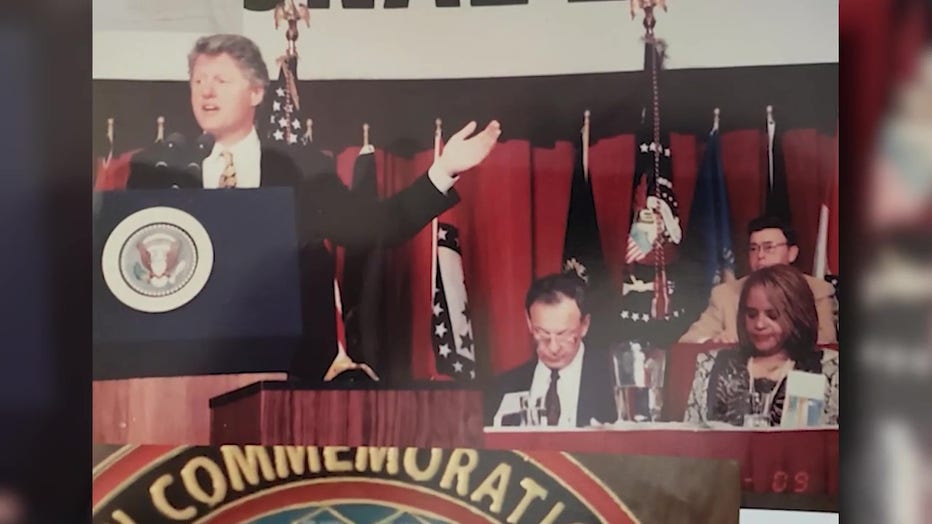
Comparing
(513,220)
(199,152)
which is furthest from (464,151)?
(199,152)

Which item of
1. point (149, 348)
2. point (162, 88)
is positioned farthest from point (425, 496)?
point (162, 88)

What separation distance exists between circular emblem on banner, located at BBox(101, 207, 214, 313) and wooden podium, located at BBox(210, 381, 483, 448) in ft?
0.23

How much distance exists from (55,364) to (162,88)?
0.18 m

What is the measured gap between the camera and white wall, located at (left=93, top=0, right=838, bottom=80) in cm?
42

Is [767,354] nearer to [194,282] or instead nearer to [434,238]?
[434,238]

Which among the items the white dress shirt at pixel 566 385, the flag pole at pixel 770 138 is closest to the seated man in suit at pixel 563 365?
the white dress shirt at pixel 566 385

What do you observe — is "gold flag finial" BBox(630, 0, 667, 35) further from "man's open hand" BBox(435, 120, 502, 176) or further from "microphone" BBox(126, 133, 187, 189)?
"microphone" BBox(126, 133, 187, 189)

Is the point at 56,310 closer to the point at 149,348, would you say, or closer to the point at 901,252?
the point at 149,348

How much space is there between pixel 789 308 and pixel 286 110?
1.03 feet

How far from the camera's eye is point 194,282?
0.44 meters

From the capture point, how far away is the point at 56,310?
45 cm

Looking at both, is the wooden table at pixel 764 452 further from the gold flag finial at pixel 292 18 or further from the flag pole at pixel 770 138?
the gold flag finial at pixel 292 18

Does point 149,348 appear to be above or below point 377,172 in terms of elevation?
below

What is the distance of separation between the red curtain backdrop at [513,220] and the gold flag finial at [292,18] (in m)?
0.07
